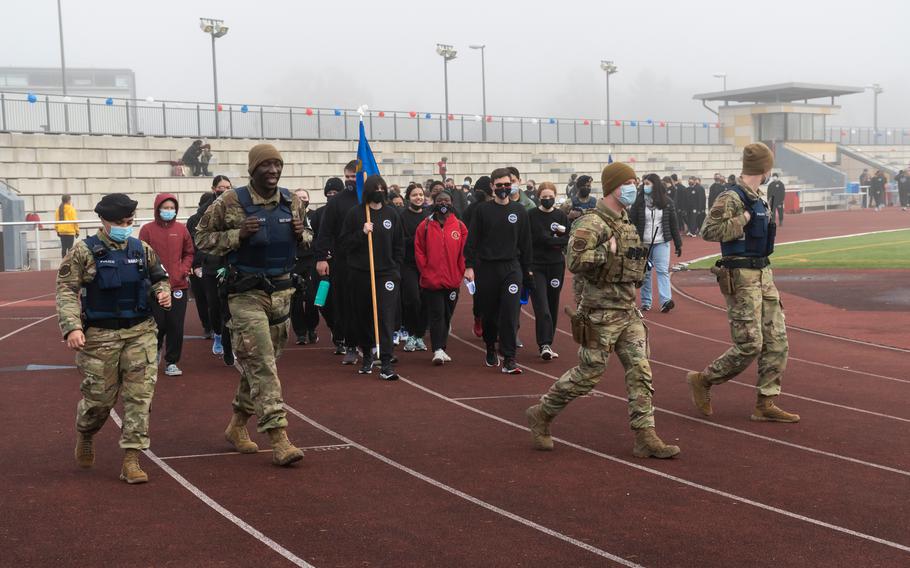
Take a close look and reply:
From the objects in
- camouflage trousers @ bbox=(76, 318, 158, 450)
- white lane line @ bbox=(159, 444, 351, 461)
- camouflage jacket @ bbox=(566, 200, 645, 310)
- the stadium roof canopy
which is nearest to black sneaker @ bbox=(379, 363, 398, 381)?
white lane line @ bbox=(159, 444, 351, 461)

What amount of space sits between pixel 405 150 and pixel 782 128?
88.2ft

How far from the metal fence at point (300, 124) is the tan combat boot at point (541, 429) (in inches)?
1090

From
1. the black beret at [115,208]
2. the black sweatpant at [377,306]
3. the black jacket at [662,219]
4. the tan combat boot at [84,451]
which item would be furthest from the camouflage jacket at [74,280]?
the black jacket at [662,219]

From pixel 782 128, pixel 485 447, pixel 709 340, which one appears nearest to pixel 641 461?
pixel 485 447

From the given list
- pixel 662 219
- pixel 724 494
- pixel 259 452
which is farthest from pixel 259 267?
pixel 662 219

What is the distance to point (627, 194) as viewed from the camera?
7852 mm

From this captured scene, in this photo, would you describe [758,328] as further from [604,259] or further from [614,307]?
[604,259]

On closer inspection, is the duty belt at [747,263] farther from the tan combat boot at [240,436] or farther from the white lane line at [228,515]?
the white lane line at [228,515]

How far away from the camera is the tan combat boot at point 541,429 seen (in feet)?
26.6

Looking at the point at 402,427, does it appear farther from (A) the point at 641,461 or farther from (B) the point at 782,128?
(B) the point at 782,128

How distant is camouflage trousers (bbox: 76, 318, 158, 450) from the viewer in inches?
287

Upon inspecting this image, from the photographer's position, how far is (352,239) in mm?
11469

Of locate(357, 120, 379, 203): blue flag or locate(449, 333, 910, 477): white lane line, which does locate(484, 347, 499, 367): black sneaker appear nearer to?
locate(449, 333, 910, 477): white lane line

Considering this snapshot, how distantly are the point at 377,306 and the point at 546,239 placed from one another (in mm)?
2082
